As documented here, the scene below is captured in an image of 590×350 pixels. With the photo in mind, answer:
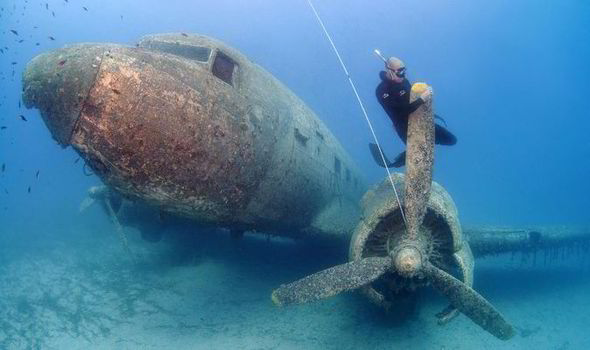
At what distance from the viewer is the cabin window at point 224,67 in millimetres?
7057

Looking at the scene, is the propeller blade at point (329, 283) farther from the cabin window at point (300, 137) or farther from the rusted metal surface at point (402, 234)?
the cabin window at point (300, 137)

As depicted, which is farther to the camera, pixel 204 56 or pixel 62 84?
pixel 204 56

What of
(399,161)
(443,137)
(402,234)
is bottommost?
(402,234)

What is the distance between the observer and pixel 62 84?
546cm

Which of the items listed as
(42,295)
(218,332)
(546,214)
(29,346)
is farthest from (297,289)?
(546,214)

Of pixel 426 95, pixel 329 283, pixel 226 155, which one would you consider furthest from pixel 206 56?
pixel 329 283

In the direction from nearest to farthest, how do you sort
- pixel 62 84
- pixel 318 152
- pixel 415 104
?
pixel 62 84 → pixel 415 104 → pixel 318 152

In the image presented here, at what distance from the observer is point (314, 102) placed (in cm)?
7238

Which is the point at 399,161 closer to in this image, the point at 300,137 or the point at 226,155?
the point at 300,137

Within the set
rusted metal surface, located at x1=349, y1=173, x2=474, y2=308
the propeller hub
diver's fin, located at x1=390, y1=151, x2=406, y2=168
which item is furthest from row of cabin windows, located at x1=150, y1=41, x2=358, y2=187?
the propeller hub

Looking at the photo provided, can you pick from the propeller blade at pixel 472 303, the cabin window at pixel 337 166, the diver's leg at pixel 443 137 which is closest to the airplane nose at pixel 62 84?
the propeller blade at pixel 472 303

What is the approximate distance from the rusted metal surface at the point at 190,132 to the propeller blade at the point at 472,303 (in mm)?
3473

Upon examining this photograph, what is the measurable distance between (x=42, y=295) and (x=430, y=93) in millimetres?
13044

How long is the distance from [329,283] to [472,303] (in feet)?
8.28
